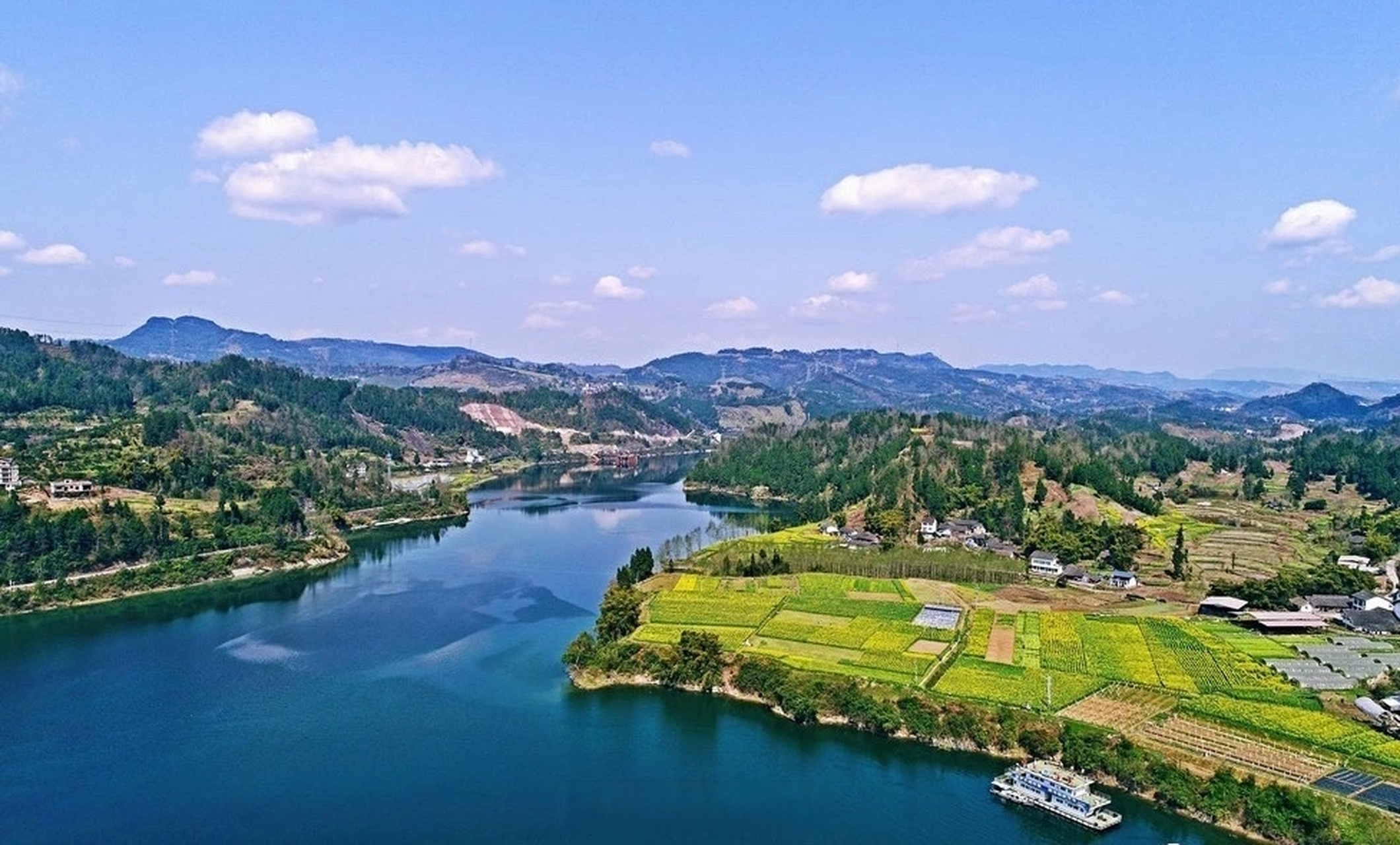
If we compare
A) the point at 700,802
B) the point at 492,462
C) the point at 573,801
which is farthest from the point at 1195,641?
the point at 492,462

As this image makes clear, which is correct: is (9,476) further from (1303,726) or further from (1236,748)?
(1303,726)

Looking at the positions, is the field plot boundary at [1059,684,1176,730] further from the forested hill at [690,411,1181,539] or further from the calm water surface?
the forested hill at [690,411,1181,539]

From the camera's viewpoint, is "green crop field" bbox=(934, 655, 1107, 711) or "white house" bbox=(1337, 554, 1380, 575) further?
"white house" bbox=(1337, 554, 1380, 575)

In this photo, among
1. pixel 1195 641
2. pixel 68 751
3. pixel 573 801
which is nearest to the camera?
pixel 573 801

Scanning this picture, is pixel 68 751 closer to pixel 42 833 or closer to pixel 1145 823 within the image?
pixel 42 833

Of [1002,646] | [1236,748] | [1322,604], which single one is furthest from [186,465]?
[1322,604]

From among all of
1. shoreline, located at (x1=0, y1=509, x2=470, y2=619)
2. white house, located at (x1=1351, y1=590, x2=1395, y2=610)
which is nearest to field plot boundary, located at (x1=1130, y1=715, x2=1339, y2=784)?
white house, located at (x1=1351, y1=590, x2=1395, y2=610)

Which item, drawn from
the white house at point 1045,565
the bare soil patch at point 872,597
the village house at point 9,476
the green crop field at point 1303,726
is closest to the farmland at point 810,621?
the bare soil patch at point 872,597
